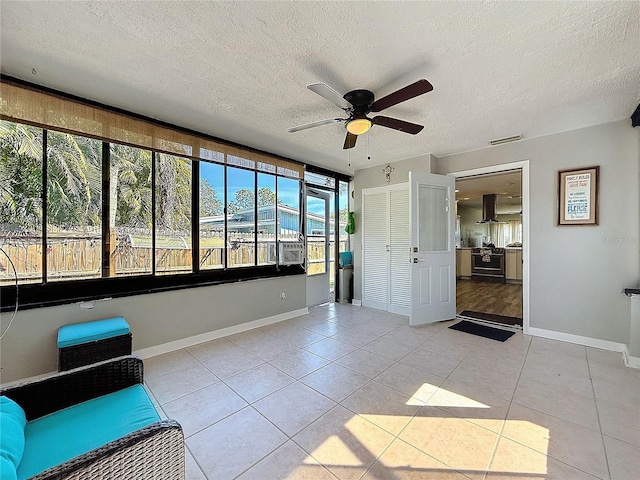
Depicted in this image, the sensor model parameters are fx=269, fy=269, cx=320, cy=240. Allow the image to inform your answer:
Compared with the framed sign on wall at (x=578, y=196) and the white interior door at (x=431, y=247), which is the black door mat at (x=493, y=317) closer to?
the white interior door at (x=431, y=247)

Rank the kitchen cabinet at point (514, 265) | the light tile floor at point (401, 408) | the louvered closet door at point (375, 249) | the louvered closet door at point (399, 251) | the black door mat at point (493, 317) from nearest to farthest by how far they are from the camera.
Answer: the light tile floor at point (401, 408) < the black door mat at point (493, 317) < the louvered closet door at point (399, 251) < the louvered closet door at point (375, 249) < the kitchen cabinet at point (514, 265)

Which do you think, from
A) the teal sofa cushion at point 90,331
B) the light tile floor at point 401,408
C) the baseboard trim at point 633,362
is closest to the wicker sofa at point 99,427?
the light tile floor at point 401,408

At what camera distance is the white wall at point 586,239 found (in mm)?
2965

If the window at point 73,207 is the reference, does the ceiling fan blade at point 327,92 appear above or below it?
above

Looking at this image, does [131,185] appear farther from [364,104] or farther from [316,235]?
[316,235]

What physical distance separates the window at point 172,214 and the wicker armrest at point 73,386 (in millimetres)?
1706

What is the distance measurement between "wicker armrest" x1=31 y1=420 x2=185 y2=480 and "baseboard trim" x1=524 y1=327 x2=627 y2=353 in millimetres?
4145

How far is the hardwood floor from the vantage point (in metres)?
4.71

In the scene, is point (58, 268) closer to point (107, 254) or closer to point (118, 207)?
point (107, 254)

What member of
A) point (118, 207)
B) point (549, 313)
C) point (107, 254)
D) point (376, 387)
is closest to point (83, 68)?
point (118, 207)

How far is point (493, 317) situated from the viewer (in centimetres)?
425

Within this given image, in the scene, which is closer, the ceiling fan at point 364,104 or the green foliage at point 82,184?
the ceiling fan at point 364,104

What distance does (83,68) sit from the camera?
2.09m

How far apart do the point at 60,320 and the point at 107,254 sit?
683 mm
